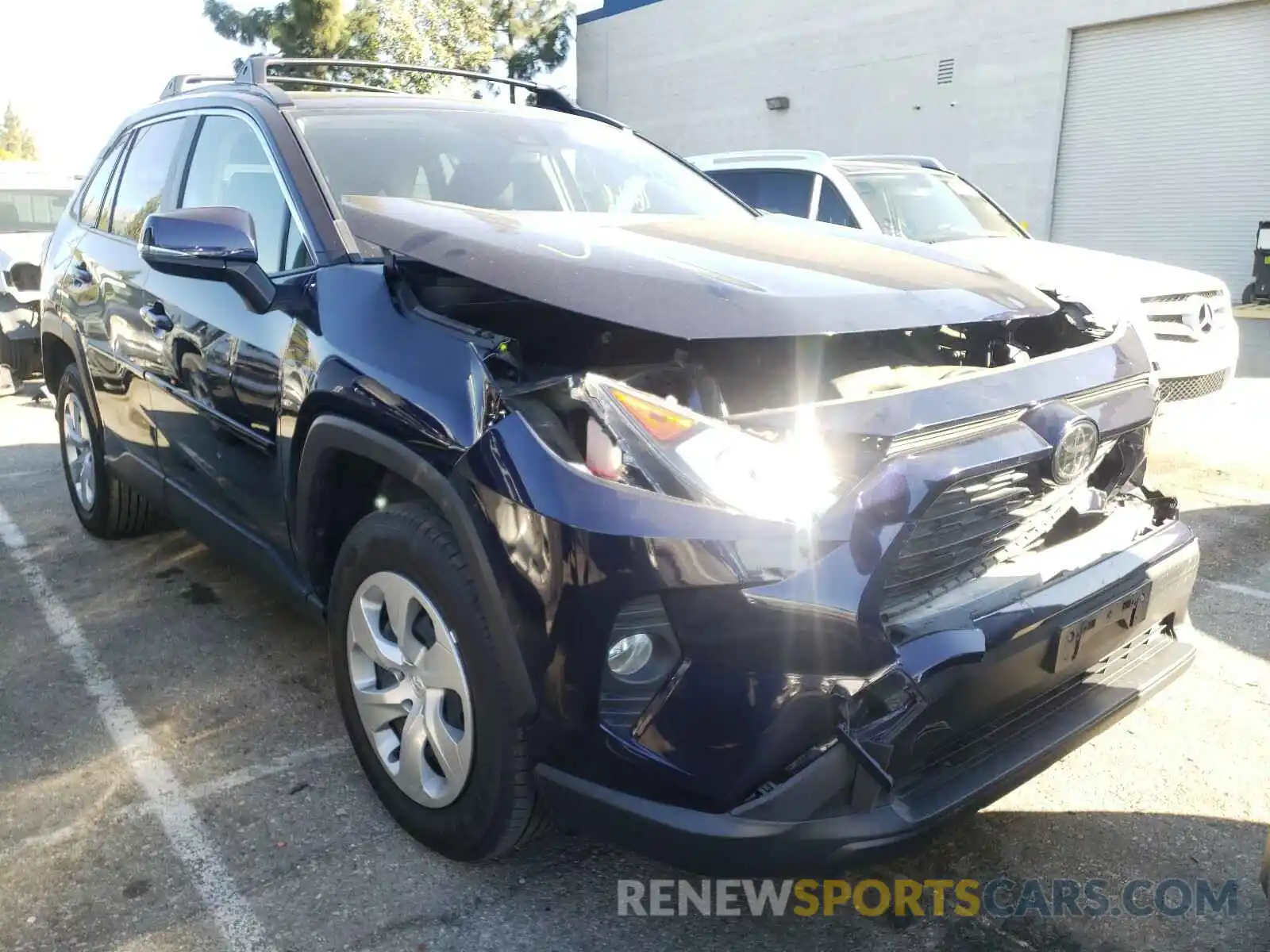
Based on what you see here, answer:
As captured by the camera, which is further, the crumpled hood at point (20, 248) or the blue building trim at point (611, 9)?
the blue building trim at point (611, 9)

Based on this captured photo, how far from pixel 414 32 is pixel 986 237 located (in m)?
19.7

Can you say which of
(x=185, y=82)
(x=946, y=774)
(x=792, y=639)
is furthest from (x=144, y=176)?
(x=946, y=774)

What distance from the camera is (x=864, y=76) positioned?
19.8 meters

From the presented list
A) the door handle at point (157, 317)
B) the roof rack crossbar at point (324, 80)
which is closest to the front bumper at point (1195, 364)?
the roof rack crossbar at point (324, 80)

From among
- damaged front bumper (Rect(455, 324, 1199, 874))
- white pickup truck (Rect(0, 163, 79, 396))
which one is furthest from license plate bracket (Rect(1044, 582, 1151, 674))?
white pickup truck (Rect(0, 163, 79, 396))

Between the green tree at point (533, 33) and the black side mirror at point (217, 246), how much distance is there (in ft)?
91.1

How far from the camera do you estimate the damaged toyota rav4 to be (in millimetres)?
1746

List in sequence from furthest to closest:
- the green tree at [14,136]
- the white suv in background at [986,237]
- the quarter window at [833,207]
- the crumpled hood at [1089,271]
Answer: the green tree at [14,136] → the quarter window at [833,207] → the white suv in background at [986,237] → the crumpled hood at [1089,271]

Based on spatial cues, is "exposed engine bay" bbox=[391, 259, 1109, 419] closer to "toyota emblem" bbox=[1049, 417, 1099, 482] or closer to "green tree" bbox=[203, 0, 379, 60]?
"toyota emblem" bbox=[1049, 417, 1099, 482]

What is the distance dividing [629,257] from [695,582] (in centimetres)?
84

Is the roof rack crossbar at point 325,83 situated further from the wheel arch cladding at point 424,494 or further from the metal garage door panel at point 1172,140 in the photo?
the metal garage door panel at point 1172,140

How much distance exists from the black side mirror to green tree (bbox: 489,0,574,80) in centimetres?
2776

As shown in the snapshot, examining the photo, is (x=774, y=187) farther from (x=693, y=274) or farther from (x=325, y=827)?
(x=325, y=827)

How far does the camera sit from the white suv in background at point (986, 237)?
5.59 meters
